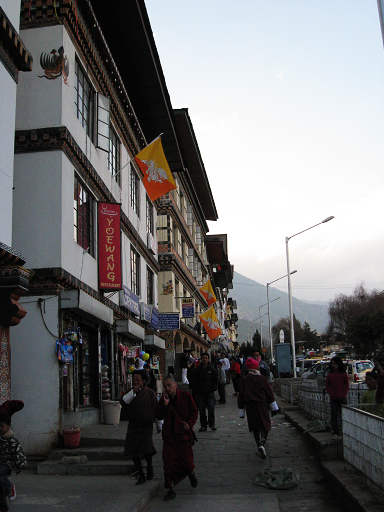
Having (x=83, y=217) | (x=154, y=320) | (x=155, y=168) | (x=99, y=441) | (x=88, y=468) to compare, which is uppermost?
(x=155, y=168)

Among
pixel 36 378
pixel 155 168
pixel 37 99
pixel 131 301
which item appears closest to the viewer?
pixel 36 378

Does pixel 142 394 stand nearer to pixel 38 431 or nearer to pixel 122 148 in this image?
pixel 38 431

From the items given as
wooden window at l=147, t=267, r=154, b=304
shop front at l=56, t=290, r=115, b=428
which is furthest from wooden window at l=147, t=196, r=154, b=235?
shop front at l=56, t=290, r=115, b=428

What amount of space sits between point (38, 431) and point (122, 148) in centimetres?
1064

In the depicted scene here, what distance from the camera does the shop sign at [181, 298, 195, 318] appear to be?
33.2m

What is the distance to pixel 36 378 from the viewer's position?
11.9 metres

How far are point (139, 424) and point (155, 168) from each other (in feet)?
28.5

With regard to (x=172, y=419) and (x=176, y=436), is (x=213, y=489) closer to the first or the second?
(x=176, y=436)

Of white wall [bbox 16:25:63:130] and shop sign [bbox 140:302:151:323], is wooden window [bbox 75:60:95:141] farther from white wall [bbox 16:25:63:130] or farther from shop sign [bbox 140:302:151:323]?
shop sign [bbox 140:302:151:323]

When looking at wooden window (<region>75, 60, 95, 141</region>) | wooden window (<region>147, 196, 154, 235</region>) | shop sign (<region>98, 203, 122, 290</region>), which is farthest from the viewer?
wooden window (<region>147, 196, 154, 235</region>)

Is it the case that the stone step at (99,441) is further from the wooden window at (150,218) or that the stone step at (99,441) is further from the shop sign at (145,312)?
the wooden window at (150,218)

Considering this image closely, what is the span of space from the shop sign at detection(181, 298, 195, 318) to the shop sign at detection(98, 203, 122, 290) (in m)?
17.5

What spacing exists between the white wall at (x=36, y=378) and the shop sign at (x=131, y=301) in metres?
6.22

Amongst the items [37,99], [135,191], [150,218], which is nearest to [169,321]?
[150,218]
